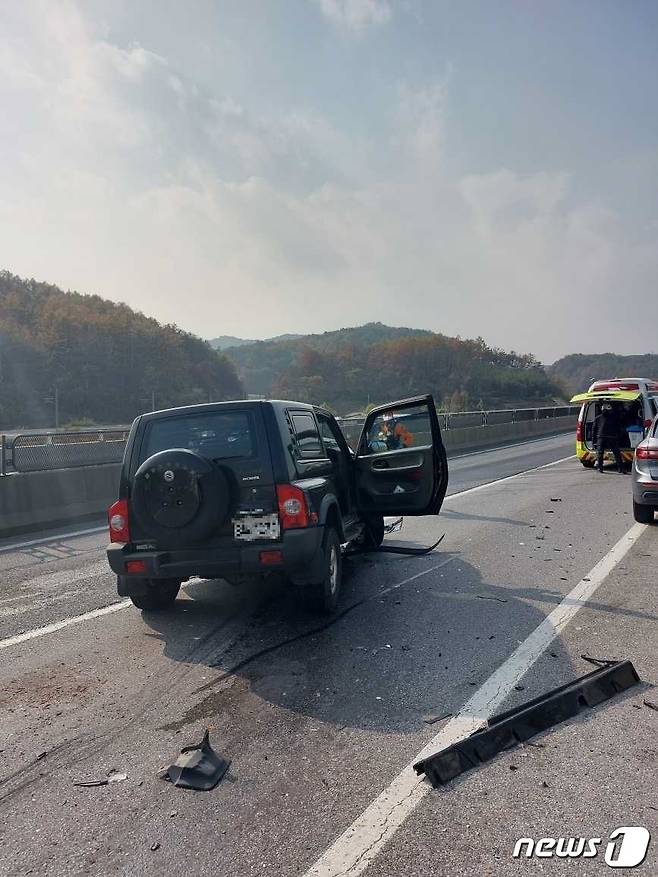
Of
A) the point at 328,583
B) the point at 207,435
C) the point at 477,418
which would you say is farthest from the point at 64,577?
the point at 477,418

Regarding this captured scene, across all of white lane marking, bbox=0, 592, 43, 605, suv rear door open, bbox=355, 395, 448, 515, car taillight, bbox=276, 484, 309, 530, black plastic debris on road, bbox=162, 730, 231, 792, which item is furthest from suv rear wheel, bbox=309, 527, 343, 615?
white lane marking, bbox=0, 592, 43, 605

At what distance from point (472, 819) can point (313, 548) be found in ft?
9.57

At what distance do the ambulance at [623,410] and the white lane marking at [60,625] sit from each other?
1260cm

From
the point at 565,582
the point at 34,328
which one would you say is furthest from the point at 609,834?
the point at 34,328

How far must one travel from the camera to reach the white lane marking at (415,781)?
2901mm

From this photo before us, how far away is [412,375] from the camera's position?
68375 mm

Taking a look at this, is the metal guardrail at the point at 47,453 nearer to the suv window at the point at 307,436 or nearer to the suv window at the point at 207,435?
the suv window at the point at 207,435

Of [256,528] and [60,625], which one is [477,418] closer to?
[256,528]

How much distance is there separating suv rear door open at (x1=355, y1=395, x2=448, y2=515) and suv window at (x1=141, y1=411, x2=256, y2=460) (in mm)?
2190

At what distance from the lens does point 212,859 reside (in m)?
2.93

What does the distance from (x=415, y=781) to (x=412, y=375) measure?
6573 centimetres

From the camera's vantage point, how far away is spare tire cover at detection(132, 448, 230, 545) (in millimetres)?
5695

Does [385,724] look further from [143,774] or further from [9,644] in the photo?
[9,644]

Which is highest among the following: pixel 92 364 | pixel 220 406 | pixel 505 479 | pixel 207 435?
pixel 92 364
